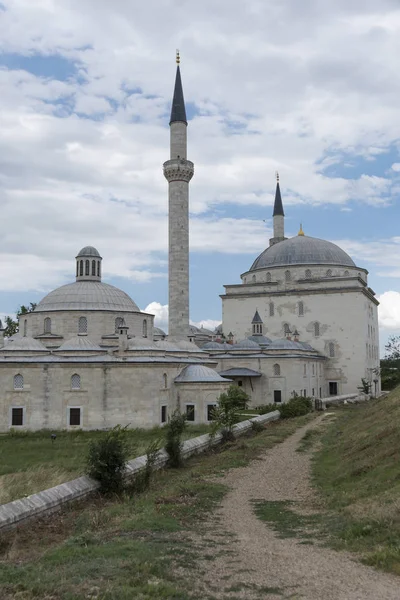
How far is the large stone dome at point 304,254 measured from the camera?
5331cm

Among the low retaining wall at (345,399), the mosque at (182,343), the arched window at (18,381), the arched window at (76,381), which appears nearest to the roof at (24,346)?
the mosque at (182,343)

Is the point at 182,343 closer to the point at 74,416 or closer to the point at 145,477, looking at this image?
the point at 74,416

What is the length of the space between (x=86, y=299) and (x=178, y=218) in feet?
27.5

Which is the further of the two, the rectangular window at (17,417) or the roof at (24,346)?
the roof at (24,346)

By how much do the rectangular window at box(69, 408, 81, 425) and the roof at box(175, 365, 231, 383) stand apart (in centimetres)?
541

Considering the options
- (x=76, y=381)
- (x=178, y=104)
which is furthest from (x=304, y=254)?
(x=76, y=381)

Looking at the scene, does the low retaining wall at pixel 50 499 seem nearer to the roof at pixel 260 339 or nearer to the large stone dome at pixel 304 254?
the roof at pixel 260 339

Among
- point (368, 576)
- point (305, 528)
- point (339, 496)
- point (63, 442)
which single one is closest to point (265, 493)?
point (339, 496)

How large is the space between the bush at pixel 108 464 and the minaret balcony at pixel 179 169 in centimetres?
3058

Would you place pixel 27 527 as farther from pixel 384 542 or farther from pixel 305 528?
pixel 384 542

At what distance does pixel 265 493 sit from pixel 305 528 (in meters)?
3.69

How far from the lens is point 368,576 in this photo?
678cm

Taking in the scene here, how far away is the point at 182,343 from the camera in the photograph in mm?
38500

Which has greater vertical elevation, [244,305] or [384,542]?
[244,305]
